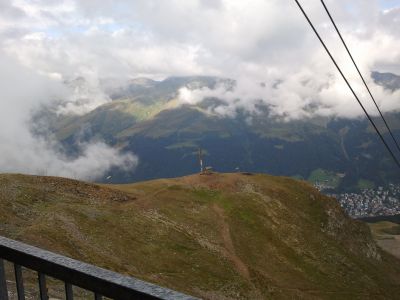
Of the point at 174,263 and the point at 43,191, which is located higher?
the point at 43,191

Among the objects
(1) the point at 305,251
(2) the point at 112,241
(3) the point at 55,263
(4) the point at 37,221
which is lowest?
(1) the point at 305,251

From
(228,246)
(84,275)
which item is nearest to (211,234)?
(228,246)

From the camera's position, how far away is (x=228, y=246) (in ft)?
218

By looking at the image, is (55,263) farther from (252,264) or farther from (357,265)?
(357,265)

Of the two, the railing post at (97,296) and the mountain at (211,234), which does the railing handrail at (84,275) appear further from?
the mountain at (211,234)

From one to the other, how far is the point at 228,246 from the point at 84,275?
63696 millimetres

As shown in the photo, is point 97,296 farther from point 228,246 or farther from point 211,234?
point 211,234

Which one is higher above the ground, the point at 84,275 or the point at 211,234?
the point at 84,275

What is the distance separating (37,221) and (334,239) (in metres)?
59.5

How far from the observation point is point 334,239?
87.7 m

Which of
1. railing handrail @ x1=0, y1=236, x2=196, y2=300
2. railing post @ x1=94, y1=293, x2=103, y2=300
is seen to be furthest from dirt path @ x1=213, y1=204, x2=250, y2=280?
railing post @ x1=94, y1=293, x2=103, y2=300

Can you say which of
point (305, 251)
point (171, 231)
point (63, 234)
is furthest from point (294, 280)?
point (63, 234)

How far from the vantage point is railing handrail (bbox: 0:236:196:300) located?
3758 millimetres

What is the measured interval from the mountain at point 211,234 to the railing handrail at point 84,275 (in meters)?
25.0
